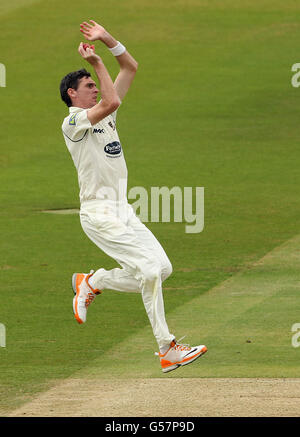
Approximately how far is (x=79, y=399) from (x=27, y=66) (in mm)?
22694

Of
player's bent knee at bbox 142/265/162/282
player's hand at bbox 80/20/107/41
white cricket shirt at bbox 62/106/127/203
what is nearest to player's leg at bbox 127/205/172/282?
player's bent knee at bbox 142/265/162/282

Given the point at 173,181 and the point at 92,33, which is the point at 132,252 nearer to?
the point at 92,33

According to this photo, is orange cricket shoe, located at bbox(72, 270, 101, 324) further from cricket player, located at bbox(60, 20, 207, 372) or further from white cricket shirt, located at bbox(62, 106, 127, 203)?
white cricket shirt, located at bbox(62, 106, 127, 203)

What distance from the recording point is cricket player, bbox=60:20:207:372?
9.78 m

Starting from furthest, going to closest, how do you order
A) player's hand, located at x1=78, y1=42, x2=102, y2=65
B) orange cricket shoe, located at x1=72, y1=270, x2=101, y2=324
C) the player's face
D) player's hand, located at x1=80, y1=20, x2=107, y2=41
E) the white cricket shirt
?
orange cricket shoe, located at x1=72, y1=270, x2=101, y2=324
the player's face
the white cricket shirt
player's hand, located at x1=80, y1=20, x2=107, y2=41
player's hand, located at x1=78, y1=42, x2=102, y2=65

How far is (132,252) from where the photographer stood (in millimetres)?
9875

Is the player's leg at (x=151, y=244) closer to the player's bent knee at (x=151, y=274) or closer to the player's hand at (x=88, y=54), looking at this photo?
the player's bent knee at (x=151, y=274)

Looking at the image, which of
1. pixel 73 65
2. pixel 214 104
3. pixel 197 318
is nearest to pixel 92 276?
pixel 197 318

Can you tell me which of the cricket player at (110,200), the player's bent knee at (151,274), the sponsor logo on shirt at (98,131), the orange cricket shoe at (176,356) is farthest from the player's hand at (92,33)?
the orange cricket shoe at (176,356)

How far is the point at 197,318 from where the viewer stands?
1263 cm

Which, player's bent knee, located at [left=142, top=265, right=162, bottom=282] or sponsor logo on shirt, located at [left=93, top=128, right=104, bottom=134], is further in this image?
sponsor logo on shirt, located at [left=93, top=128, right=104, bottom=134]

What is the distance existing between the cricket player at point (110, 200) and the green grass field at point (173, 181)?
93cm

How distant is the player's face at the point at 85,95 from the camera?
10.1 meters

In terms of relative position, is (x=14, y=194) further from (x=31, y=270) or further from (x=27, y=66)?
(x=27, y=66)
